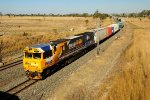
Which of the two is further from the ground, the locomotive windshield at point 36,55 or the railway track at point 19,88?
the locomotive windshield at point 36,55

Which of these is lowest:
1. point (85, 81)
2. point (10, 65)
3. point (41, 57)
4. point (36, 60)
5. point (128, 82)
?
point (10, 65)

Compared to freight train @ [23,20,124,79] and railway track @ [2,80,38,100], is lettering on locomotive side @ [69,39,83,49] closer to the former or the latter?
freight train @ [23,20,124,79]

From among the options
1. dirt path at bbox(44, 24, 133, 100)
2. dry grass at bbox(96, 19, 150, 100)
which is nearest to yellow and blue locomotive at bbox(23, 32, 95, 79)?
dirt path at bbox(44, 24, 133, 100)

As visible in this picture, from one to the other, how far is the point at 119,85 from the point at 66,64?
9942mm

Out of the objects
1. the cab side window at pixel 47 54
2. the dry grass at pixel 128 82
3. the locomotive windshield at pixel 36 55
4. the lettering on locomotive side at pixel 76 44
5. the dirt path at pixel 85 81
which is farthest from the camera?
the lettering on locomotive side at pixel 76 44

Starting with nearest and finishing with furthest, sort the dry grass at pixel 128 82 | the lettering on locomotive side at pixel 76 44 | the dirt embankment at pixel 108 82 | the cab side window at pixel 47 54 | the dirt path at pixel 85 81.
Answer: the dry grass at pixel 128 82 → the dirt embankment at pixel 108 82 → the dirt path at pixel 85 81 → the cab side window at pixel 47 54 → the lettering on locomotive side at pixel 76 44

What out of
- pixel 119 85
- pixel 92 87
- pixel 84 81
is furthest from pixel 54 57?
pixel 119 85

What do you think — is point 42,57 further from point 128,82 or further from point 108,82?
point 128,82

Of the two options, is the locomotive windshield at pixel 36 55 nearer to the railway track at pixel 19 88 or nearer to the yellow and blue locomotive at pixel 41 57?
the yellow and blue locomotive at pixel 41 57

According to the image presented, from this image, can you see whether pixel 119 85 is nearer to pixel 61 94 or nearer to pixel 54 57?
pixel 61 94

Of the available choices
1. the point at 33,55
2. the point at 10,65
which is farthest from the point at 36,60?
the point at 10,65

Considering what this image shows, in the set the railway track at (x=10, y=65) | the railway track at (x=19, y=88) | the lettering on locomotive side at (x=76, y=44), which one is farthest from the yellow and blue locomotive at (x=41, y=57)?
the railway track at (x=10, y=65)

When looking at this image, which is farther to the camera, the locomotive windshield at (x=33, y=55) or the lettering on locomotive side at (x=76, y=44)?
the lettering on locomotive side at (x=76, y=44)

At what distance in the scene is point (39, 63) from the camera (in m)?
22.5
